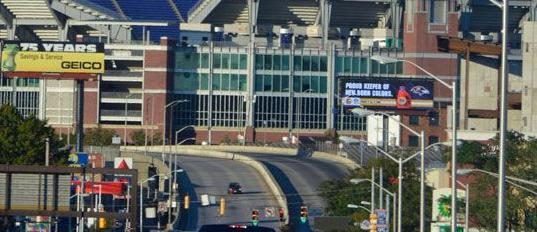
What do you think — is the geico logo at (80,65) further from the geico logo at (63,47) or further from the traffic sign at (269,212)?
the traffic sign at (269,212)

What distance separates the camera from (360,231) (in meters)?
131

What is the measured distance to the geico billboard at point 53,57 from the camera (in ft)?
607

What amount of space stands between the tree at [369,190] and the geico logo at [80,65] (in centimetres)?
3377

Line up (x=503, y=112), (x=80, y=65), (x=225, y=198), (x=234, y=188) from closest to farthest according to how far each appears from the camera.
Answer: (x=503, y=112)
(x=225, y=198)
(x=234, y=188)
(x=80, y=65)

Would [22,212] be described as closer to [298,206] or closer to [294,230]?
[294,230]

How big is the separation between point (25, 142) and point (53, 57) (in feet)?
207

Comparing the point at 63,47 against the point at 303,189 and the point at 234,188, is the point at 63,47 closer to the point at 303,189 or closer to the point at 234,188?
the point at 234,188

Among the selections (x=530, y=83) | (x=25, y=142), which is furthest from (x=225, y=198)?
(x=25, y=142)

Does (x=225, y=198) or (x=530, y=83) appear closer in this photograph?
(x=530, y=83)

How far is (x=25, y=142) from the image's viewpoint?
12656 centimetres

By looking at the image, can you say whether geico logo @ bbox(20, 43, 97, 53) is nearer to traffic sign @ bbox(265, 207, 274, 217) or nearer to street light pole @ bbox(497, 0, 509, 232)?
traffic sign @ bbox(265, 207, 274, 217)

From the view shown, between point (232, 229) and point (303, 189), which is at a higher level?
point (232, 229)

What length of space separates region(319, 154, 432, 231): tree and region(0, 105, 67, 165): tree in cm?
1910

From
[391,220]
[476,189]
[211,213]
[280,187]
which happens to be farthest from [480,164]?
[280,187]
